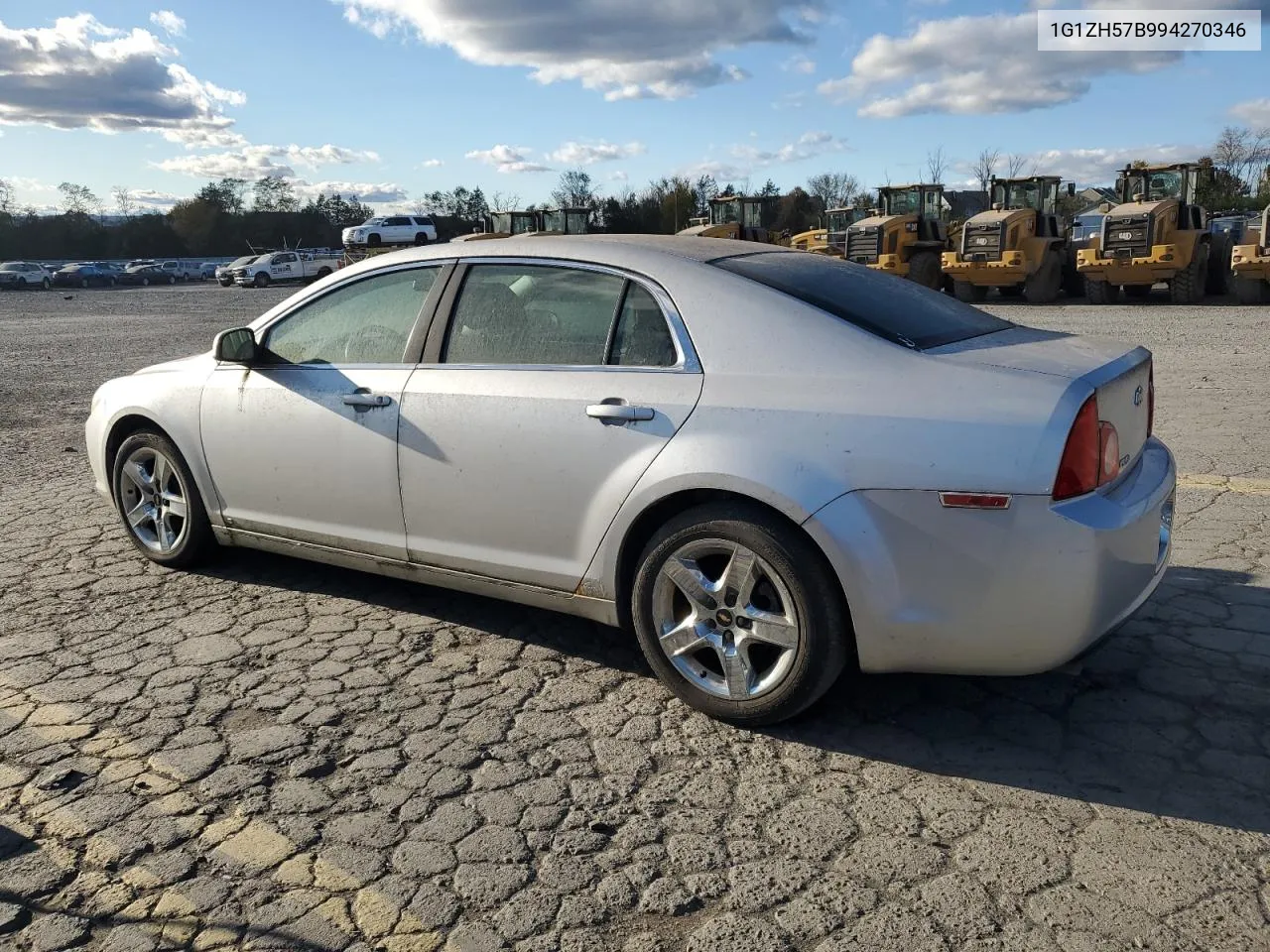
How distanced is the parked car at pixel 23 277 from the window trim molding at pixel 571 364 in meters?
59.8

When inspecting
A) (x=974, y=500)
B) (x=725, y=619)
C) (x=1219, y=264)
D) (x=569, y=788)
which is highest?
(x=974, y=500)

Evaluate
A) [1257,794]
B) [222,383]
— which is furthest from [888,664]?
[222,383]

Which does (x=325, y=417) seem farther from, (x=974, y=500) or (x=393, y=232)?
(x=393, y=232)

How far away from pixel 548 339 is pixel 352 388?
0.90 m

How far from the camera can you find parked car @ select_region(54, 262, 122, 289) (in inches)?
2210

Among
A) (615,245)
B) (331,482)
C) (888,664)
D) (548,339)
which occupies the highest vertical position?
(615,245)

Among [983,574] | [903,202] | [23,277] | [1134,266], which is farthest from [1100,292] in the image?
[23,277]

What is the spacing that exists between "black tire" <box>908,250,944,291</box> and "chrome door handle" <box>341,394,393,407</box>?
20952 mm

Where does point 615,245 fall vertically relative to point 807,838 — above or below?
above

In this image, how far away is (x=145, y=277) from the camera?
199 ft

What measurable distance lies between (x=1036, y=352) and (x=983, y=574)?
0.86 m

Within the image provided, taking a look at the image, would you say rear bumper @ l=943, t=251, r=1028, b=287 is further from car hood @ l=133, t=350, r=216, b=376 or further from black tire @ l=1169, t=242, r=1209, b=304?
car hood @ l=133, t=350, r=216, b=376

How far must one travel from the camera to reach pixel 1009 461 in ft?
9.45

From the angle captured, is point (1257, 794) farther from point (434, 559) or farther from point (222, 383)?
point (222, 383)
